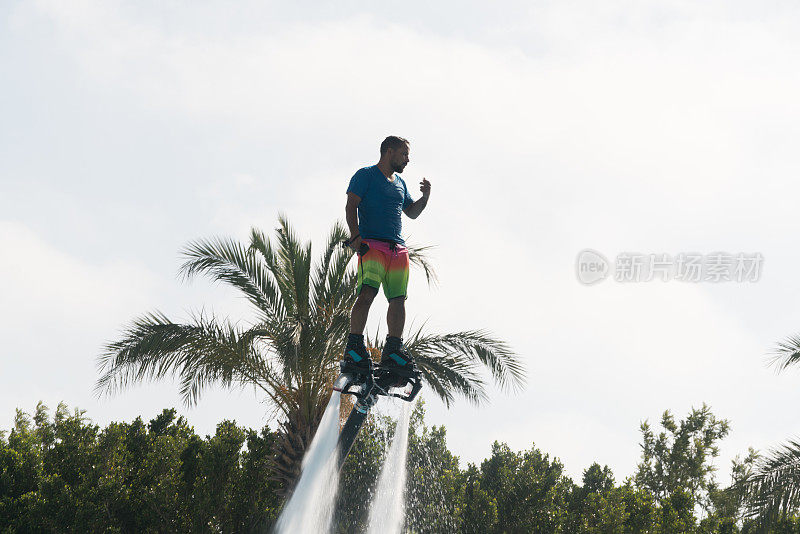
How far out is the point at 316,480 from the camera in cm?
722

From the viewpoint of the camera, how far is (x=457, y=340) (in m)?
12.2

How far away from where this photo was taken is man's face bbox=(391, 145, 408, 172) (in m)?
6.12

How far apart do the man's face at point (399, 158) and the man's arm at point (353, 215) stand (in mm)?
437

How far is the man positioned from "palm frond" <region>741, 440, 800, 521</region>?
8341mm

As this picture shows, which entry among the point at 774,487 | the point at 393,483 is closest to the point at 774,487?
the point at 774,487

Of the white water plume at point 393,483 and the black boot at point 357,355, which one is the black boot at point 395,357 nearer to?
the black boot at point 357,355

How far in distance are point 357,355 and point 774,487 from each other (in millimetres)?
8853

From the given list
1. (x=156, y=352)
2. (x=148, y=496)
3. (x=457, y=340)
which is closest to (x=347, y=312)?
(x=457, y=340)

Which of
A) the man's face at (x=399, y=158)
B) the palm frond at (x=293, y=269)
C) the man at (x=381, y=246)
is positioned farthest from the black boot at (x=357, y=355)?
the palm frond at (x=293, y=269)

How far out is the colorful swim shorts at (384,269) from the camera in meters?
5.96

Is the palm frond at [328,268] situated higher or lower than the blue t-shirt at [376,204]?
higher

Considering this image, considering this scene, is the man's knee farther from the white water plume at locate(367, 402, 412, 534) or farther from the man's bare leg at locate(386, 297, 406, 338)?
the white water plume at locate(367, 402, 412, 534)

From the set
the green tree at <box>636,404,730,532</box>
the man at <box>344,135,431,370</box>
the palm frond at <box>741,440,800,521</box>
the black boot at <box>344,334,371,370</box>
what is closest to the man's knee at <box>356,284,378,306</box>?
the man at <box>344,135,431,370</box>

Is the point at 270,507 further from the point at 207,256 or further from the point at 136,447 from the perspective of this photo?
the point at 207,256
